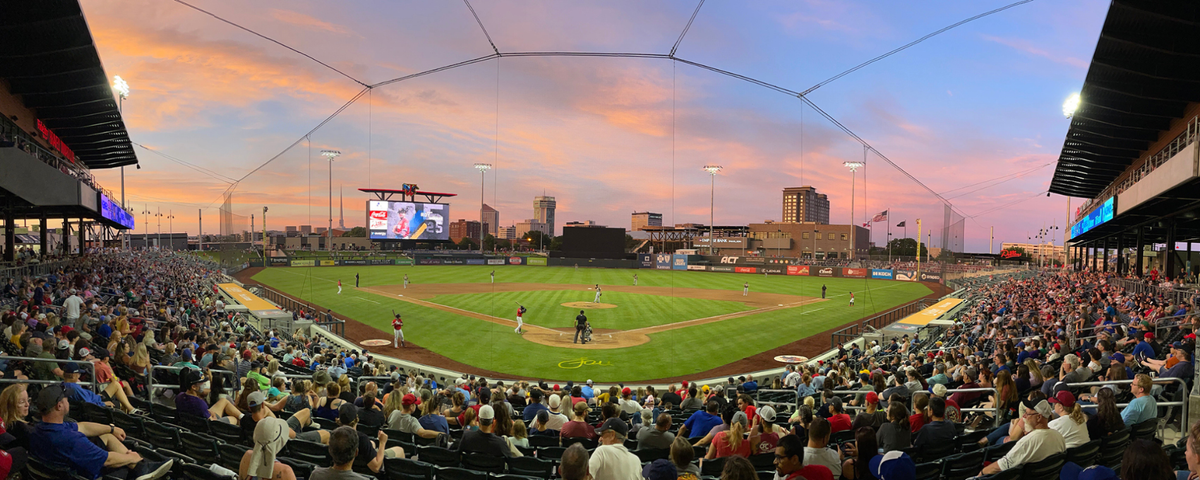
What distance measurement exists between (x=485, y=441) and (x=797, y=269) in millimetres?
63997

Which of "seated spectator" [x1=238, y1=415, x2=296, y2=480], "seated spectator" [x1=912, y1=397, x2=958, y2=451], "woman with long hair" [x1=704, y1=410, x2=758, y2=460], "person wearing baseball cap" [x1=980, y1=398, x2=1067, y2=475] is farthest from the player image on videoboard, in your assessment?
"person wearing baseball cap" [x1=980, y1=398, x2=1067, y2=475]

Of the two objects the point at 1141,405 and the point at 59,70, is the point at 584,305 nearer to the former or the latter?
the point at 59,70

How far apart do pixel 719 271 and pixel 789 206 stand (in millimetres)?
30154

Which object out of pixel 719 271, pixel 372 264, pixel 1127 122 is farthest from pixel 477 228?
pixel 1127 122

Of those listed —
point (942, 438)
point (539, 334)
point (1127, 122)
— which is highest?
point (1127, 122)

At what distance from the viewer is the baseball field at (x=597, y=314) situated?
21.4 meters

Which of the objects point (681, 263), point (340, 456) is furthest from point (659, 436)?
point (681, 263)

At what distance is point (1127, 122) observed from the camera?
2311 cm

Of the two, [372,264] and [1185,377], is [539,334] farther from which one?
[372,264]

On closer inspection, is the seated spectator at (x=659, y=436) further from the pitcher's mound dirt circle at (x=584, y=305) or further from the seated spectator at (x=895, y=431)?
the pitcher's mound dirt circle at (x=584, y=305)

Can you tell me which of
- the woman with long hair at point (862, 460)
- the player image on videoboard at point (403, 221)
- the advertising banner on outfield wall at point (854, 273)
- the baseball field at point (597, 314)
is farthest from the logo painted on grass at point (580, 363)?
the player image on videoboard at point (403, 221)

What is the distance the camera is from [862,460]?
16.3 ft

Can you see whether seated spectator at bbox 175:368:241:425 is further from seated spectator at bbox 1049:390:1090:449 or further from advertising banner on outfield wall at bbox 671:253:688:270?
advertising banner on outfield wall at bbox 671:253:688:270

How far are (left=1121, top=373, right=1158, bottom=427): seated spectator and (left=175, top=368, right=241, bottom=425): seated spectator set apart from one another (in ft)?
33.4
